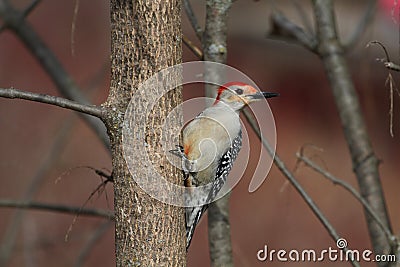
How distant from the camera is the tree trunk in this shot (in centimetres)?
189

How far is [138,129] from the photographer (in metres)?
1.89

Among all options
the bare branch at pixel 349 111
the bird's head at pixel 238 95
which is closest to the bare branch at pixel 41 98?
the bird's head at pixel 238 95

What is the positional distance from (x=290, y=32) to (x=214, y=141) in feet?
2.48

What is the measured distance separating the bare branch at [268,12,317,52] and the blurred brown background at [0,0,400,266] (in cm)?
119

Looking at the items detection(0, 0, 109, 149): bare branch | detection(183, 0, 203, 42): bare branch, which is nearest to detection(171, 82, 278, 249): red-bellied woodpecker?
detection(183, 0, 203, 42): bare branch

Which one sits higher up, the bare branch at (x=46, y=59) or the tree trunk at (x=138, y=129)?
the bare branch at (x=46, y=59)

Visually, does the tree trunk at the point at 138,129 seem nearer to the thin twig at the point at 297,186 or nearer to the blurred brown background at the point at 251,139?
the thin twig at the point at 297,186

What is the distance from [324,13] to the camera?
3008mm

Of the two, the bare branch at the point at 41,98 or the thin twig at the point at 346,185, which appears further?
the thin twig at the point at 346,185

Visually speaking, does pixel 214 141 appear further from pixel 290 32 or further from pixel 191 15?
pixel 290 32

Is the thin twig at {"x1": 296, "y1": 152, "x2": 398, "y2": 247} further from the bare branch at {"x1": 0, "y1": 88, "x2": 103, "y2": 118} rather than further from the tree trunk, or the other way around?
the bare branch at {"x1": 0, "y1": 88, "x2": 103, "y2": 118}

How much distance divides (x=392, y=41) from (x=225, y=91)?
1991 mm

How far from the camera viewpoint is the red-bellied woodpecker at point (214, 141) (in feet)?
7.64

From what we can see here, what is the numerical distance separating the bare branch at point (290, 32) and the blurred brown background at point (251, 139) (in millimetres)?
1194
